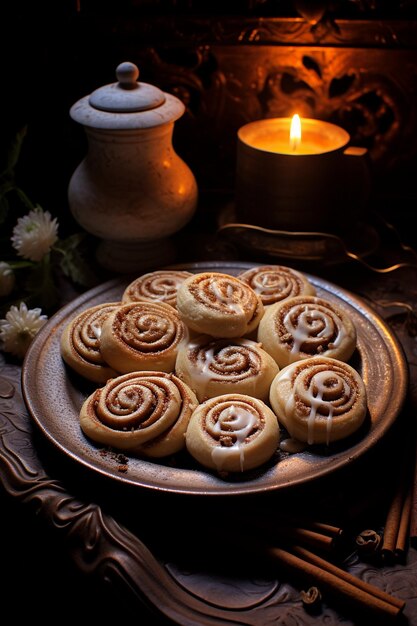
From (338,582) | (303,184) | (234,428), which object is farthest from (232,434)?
(303,184)

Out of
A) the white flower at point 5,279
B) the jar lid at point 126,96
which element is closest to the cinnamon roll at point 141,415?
the white flower at point 5,279

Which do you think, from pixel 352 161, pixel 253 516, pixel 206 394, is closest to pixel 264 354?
pixel 206 394

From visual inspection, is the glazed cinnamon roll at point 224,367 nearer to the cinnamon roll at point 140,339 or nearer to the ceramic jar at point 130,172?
the cinnamon roll at point 140,339

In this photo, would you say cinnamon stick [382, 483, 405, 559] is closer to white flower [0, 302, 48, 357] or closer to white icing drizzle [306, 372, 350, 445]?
white icing drizzle [306, 372, 350, 445]

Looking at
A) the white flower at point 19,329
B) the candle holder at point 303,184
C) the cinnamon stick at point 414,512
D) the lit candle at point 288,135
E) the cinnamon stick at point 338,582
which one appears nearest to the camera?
the cinnamon stick at point 338,582

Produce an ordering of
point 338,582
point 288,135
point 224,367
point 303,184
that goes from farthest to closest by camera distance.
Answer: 1. point 288,135
2. point 303,184
3. point 224,367
4. point 338,582

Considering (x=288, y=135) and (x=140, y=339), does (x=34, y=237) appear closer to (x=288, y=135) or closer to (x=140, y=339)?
(x=140, y=339)

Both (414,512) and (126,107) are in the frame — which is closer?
(414,512)
